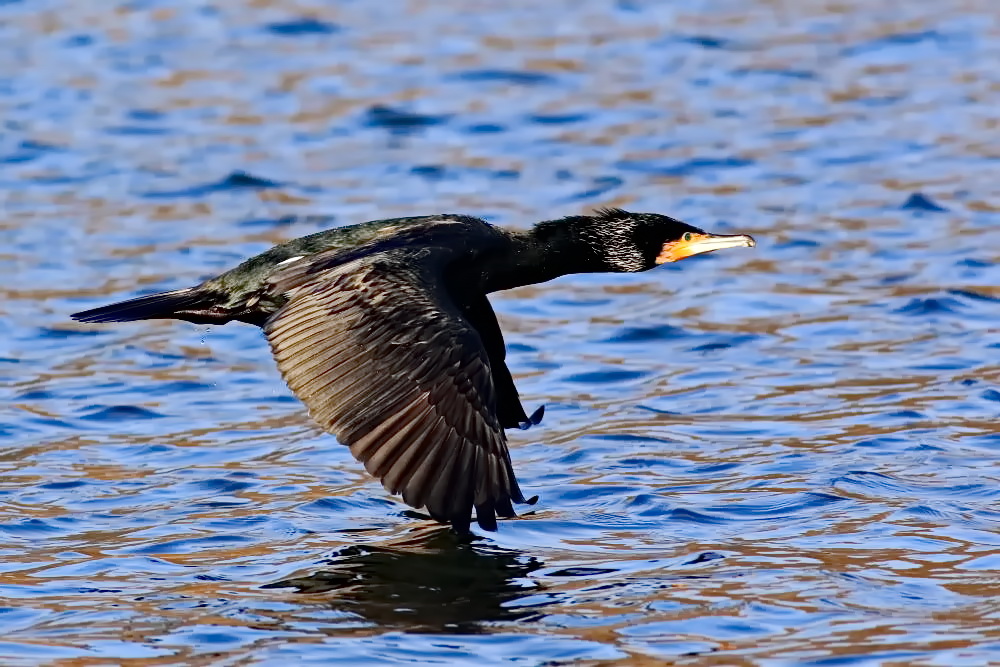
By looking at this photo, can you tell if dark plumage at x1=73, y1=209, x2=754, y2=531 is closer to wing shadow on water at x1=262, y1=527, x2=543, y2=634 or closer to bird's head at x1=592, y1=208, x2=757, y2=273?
bird's head at x1=592, y1=208, x2=757, y2=273

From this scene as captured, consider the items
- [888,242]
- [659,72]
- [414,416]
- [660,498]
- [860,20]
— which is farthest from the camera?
[860,20]

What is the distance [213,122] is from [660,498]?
8.64 m

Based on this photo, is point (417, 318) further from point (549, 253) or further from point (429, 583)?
point (549, 253)

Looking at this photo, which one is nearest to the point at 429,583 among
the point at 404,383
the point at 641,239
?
the point at 404,383

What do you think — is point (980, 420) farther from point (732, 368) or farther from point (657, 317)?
point (657, 317)

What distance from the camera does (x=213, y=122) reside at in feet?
51.0

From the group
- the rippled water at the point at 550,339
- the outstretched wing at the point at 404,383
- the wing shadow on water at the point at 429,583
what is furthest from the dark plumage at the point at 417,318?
the rippled water at the point at 550,339

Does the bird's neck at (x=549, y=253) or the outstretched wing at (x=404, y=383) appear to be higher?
the bird's neck at (x=549, y=253)

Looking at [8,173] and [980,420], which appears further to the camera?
[8,173]

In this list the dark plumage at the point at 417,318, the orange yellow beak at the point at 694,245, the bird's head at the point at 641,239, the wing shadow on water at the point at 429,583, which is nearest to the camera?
the wing shadow on water at the point at 429,583

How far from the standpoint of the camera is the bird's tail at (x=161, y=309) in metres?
8.16

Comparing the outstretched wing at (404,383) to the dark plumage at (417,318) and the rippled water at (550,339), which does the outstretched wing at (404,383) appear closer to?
the dark plumage at (417,318)

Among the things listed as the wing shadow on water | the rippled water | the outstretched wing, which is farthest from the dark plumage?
the rippled water

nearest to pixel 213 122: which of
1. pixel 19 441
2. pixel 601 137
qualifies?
pixel 601 137
